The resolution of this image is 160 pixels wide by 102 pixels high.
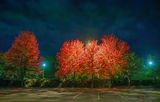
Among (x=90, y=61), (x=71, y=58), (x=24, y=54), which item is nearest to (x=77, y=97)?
(x=24, y=54)

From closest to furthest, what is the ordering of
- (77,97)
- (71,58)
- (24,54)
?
1. (77,97)
2. (24,54)
3. (71,58)

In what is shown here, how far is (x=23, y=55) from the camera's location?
7256 cm

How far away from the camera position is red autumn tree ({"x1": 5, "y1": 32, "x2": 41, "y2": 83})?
238ft

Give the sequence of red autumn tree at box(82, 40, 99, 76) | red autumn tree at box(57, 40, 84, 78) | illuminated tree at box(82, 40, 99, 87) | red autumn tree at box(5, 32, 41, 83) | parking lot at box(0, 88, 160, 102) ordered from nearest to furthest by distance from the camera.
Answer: parking lot at box(0, 88, 160, 102) → red autumn tree at box(5, 32, 41, 83) → illuminated tree at box(82, 40, 99, 87) → red autumn tree at box(82, 40, 99, 76) → red autumn tree at box(57, 40, 84, 78)

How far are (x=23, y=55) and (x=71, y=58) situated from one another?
13.1 metres

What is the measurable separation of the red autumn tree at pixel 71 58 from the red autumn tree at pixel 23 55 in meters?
9.05

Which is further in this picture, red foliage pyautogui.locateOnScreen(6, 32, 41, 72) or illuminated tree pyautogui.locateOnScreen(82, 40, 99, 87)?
illuminated tree pyautogui.locateOnScreen(82, 40, 99, 87)

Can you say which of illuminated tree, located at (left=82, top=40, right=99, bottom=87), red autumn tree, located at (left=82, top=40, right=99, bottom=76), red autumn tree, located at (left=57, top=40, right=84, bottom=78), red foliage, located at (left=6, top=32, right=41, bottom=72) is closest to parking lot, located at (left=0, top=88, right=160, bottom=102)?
red foliage, located at (left=6, top=32, right=41, bottom=72)

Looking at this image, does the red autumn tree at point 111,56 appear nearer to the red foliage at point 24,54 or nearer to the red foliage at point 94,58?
the red foliage at point 94,58

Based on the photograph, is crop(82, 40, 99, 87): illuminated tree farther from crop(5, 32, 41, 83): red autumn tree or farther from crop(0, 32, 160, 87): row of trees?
crop(5, 32, 41, 83): red autumn tree

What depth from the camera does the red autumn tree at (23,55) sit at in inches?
2857

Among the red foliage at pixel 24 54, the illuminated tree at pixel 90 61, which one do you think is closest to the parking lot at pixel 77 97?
the red foliage at pixel 24 54

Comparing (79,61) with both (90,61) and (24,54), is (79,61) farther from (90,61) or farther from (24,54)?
(24,54)

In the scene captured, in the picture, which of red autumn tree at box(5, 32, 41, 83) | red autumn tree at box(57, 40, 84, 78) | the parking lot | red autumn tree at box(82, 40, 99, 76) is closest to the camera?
the parking lot
